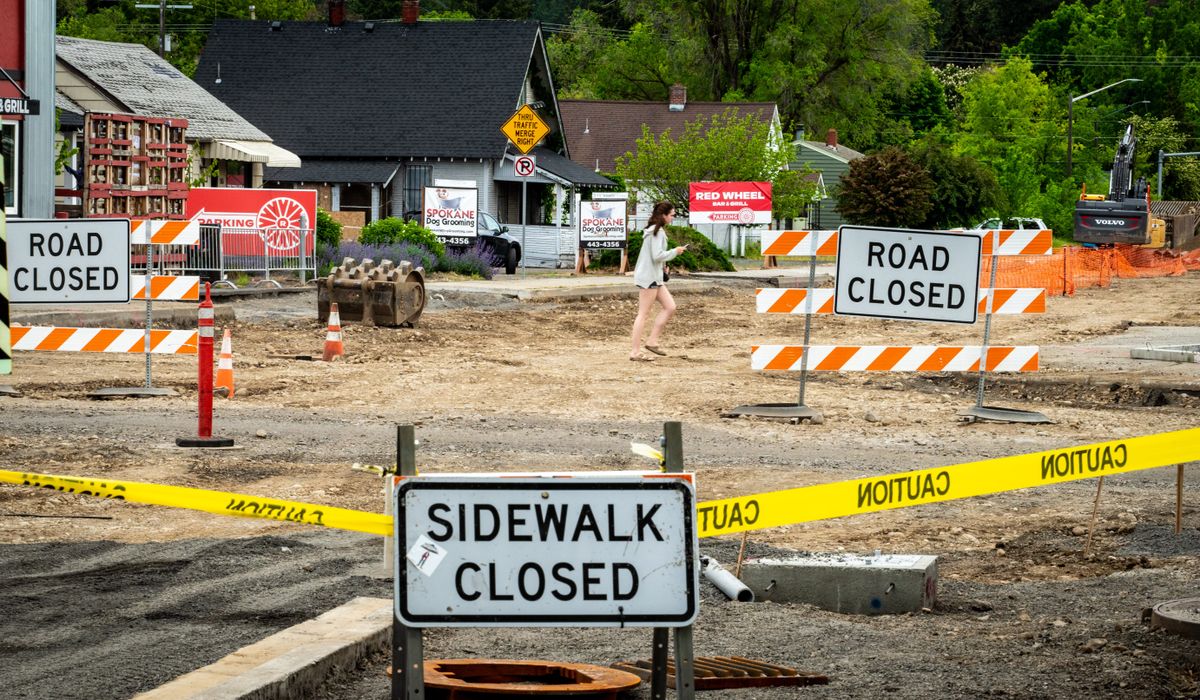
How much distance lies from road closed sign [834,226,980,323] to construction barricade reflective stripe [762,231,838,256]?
37cm

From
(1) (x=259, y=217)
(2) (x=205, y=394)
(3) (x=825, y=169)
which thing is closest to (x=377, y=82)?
(1) (x=259, y=217)

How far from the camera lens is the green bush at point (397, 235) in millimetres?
32844

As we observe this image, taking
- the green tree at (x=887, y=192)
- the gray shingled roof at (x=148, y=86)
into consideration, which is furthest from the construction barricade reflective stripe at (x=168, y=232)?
the green tree at (x=887, y=192)

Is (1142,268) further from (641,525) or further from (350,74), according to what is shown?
(641,525)

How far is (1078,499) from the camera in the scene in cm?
1030

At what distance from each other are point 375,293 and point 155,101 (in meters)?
19.0

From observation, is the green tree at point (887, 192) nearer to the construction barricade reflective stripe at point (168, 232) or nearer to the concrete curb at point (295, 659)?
the construction barricade reflective stripe at point (168, 232)

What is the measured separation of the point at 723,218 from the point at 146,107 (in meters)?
16.1

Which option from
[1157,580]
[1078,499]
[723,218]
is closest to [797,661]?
[1157,580]

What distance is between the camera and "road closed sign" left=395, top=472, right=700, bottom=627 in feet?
14.3

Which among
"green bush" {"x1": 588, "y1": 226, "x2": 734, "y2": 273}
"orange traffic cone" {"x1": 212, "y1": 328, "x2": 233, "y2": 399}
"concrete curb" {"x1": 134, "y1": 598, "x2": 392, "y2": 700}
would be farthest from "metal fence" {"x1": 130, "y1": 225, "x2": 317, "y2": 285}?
"concrete curb" {"x1": 134, "y1": 598, "x2": 392, "y2": 700}

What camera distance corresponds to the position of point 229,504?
540cm

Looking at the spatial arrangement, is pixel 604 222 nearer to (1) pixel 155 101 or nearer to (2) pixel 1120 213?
(1) pixel 155 101

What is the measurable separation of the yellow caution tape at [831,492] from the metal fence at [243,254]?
21683 millimetres
